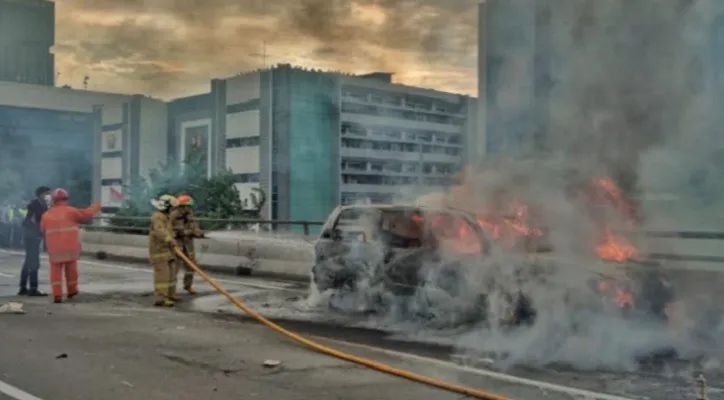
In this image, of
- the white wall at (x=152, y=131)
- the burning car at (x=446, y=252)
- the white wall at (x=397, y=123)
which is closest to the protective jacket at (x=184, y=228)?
the burning car at (x=446, y=252)

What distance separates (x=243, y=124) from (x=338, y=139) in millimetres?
15520

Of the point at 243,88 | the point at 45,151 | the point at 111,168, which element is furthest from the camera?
the point at 111,168

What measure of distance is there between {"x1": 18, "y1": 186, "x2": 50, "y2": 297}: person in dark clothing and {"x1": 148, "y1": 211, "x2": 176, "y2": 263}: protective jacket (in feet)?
7.23

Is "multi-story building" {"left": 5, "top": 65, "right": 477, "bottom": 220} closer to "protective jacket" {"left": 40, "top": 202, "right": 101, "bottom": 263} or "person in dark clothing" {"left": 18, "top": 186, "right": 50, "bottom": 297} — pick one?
"protective jacket" {"left": 40, "top": 202, "right": 101, "bottom": 263}

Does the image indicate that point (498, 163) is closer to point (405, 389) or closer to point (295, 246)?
point (295, 246)

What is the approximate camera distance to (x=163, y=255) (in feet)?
34.7

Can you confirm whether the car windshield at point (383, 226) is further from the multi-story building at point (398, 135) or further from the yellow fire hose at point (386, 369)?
the multi-story building at point (398, 135)

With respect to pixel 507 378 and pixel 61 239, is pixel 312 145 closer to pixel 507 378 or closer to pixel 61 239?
pixel 61 239

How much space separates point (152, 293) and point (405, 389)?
7.18m

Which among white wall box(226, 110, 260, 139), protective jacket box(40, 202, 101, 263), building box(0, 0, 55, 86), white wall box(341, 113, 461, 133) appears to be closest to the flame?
white wall box(341, 113, 461, 133)

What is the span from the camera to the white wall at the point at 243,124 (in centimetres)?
→ 3034

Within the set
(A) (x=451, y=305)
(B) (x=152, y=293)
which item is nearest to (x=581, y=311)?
(A) (x=451, y=305)

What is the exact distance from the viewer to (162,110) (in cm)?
3944

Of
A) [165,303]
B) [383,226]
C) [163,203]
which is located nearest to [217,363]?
[383,226]
